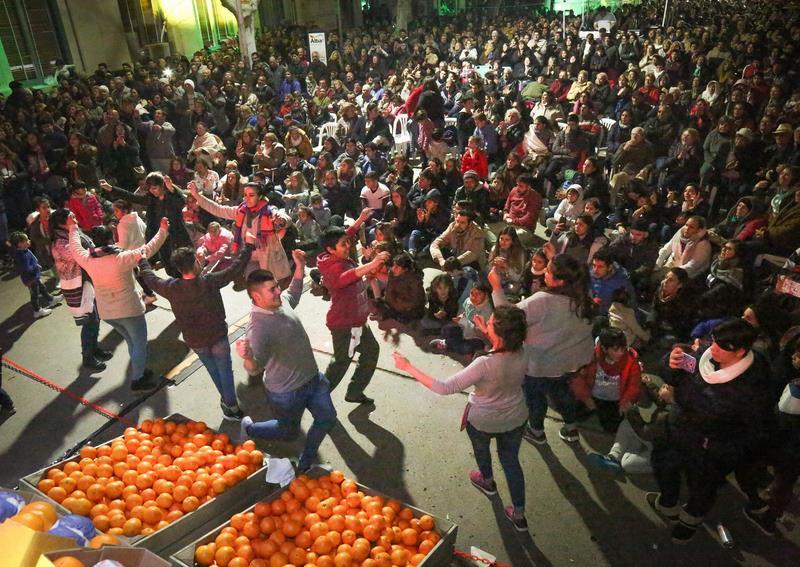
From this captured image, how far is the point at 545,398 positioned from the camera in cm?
464

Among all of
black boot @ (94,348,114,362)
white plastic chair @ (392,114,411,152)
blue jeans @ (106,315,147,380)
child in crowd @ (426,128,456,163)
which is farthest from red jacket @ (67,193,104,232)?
white plastic chair @ (392,114,411,152)

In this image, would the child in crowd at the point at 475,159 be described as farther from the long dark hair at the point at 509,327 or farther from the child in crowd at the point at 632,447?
the long dark hair at the point at 509,327

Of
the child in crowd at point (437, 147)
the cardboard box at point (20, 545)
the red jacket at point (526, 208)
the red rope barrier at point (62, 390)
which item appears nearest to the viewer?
the cardboard box at point (20, 545)

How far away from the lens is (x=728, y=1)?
101ft

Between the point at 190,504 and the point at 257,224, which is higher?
the point at 257,224

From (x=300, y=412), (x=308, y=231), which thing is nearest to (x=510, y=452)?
(x=300, y=412)

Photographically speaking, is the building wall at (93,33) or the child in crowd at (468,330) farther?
the building wall at (93,33)

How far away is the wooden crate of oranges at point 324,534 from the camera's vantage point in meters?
3.41

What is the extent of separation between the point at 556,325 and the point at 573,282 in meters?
0.35

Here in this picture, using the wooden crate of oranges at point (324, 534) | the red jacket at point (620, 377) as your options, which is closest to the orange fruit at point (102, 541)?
the wooden crate of oranges at point (324, 534)

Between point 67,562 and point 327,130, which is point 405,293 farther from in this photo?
point 327,130

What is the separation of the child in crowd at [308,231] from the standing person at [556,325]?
4626 millimetres

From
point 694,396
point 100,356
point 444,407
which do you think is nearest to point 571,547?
point 694,396

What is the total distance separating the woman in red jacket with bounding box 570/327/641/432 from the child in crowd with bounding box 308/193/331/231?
507 cm
